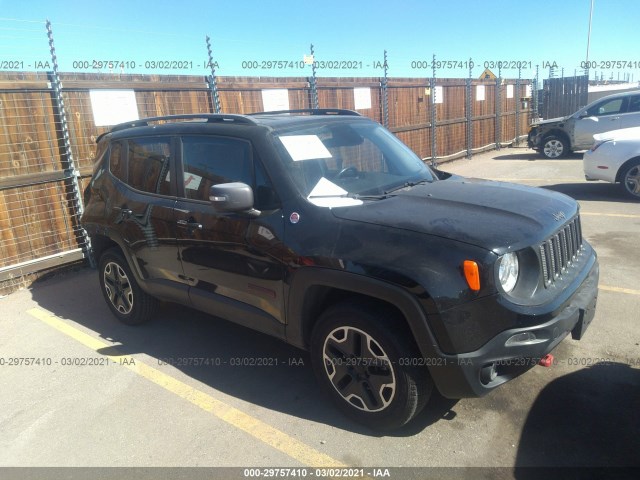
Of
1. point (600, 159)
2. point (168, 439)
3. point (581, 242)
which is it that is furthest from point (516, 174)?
point (168, 439)

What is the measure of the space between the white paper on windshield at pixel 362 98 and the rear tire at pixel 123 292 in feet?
24.9

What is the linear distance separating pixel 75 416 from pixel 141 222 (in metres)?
1.63

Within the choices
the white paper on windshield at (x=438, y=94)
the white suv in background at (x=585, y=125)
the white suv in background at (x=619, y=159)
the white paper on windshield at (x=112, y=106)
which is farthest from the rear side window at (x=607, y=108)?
the white paper on windshield at (x=112, y=106)

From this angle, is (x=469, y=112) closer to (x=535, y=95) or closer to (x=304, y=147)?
(x=535, y=95)

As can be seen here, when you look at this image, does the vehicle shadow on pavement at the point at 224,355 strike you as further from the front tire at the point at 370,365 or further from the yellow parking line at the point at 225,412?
the front tire at the point at 370,365

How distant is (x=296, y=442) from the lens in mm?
3059


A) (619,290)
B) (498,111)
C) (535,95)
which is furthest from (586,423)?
(535,95)

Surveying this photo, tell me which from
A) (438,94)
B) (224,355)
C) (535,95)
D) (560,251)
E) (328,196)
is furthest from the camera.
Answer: (535,95)

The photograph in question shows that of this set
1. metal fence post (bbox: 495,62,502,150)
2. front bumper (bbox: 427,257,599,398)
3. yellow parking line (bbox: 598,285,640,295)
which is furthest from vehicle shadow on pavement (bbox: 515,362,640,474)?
metal fence post (bbox: 495,62,502,150)

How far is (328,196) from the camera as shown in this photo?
10.8 feet

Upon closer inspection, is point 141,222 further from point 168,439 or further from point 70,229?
point 70,229

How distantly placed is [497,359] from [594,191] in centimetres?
864

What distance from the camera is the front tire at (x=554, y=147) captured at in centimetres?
1478

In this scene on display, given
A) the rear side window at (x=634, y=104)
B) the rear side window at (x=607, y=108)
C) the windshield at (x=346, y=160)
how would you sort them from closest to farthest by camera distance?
the windshield at (x=346, y=160), the rear side window at (x=634, y=104), the rear side window at (x=607, y=108)
